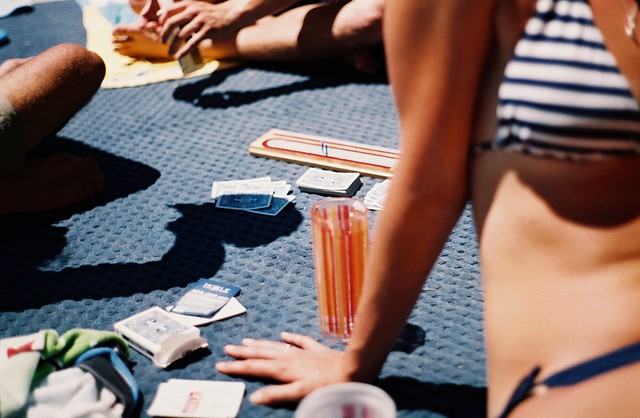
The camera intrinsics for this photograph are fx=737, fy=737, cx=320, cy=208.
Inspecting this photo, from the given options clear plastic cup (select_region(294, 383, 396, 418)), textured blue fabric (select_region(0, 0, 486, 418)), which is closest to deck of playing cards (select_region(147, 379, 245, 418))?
textured blue fabric (select_region(0, 0, 486, 418))

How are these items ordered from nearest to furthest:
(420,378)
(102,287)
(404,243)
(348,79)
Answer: (404,243) < (420,378) < (102,287) < (348,79)

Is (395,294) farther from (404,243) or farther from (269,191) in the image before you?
(269,191)

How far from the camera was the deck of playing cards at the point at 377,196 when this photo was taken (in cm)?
183

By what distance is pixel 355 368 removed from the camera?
3.59ft

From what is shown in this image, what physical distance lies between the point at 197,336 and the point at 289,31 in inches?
63.6

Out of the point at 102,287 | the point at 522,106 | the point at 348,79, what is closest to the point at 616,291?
the point at 522,106

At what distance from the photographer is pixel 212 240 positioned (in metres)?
1.77

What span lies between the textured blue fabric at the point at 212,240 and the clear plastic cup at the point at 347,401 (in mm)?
262

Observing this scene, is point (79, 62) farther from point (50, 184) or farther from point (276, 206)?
point (276, 206)

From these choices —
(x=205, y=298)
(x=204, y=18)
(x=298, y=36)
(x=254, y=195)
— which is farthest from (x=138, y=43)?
(x=205, y=298)

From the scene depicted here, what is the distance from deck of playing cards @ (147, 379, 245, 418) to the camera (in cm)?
120

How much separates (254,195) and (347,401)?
3.38 feet

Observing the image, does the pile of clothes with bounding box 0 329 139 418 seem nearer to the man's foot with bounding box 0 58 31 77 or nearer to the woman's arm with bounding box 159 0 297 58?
the man's foot with bounding box 0 58 31 77

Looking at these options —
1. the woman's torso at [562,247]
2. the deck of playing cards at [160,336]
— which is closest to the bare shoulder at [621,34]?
the woman's torso at [562,247]
